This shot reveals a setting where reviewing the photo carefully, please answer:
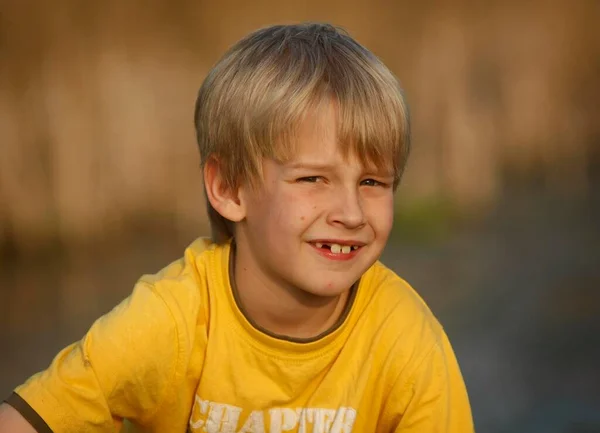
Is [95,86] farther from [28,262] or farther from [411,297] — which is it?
[411,297]

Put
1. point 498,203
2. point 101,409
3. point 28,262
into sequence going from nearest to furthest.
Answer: point 101,409
point 28,262
point 498,203

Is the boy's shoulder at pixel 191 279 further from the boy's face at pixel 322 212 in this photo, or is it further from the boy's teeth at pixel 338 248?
the boy's teeth at pixel 338 248

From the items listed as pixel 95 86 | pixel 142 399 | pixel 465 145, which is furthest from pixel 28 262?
pixel 142 399

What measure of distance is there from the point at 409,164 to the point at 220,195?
2.32 meters

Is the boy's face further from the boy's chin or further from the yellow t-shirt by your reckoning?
the yellow t-shirt

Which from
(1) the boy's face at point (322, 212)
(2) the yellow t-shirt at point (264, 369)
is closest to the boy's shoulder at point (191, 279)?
(2) the yellow t-shirt at point (264, 369)

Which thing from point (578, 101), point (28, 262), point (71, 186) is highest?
point (578, 101)

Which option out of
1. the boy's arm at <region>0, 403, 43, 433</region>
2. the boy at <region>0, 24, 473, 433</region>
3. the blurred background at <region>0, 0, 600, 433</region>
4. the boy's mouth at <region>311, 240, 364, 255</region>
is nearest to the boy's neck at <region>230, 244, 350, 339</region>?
the boy at <region>0, 24, 473, 433</region>

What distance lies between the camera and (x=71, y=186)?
4.10 metres

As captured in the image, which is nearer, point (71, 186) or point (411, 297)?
point (411, 297)

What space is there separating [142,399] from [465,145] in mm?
2687

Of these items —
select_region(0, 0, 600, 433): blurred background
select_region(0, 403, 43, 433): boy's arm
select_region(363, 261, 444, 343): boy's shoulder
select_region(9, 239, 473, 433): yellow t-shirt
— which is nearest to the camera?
select_region(0, 403, 43, 433): boy's arm

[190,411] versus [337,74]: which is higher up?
[337,74]

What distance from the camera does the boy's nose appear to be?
1.86m
